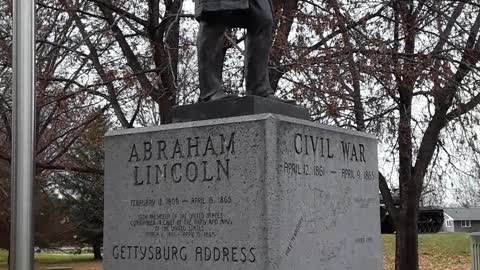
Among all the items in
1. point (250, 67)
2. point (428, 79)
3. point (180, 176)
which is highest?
point (428, 79)

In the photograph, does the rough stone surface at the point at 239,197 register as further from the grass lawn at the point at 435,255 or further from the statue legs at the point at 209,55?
the grass lawn at the point at 435,255

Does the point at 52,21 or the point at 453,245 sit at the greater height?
the point at 52,21

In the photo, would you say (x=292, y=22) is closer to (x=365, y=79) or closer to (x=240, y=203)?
(x=365, y=79)

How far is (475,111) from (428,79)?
249 centimetres

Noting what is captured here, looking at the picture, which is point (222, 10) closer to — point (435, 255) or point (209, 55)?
point (209, 55)

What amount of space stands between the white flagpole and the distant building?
47.4 metres

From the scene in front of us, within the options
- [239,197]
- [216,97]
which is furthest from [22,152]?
[239,197]

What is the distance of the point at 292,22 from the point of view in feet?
41.0

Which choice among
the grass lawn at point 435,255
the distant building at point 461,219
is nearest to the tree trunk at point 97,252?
the grass lawn at point 435,255

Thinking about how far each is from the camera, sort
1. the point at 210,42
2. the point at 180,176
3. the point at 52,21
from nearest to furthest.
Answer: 1. the point at 180,176
2. the point at 210,42
3. the point at 52,21

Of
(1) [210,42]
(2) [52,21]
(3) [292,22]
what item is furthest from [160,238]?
(2) [52,21]

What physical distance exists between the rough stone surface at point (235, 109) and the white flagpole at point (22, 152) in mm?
1011

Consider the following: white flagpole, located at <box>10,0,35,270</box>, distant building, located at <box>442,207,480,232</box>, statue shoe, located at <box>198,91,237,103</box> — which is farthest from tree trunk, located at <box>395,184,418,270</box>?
distant building, located at <box>442,207,480,232</box>

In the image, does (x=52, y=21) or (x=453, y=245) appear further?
(x=453, y=245)
